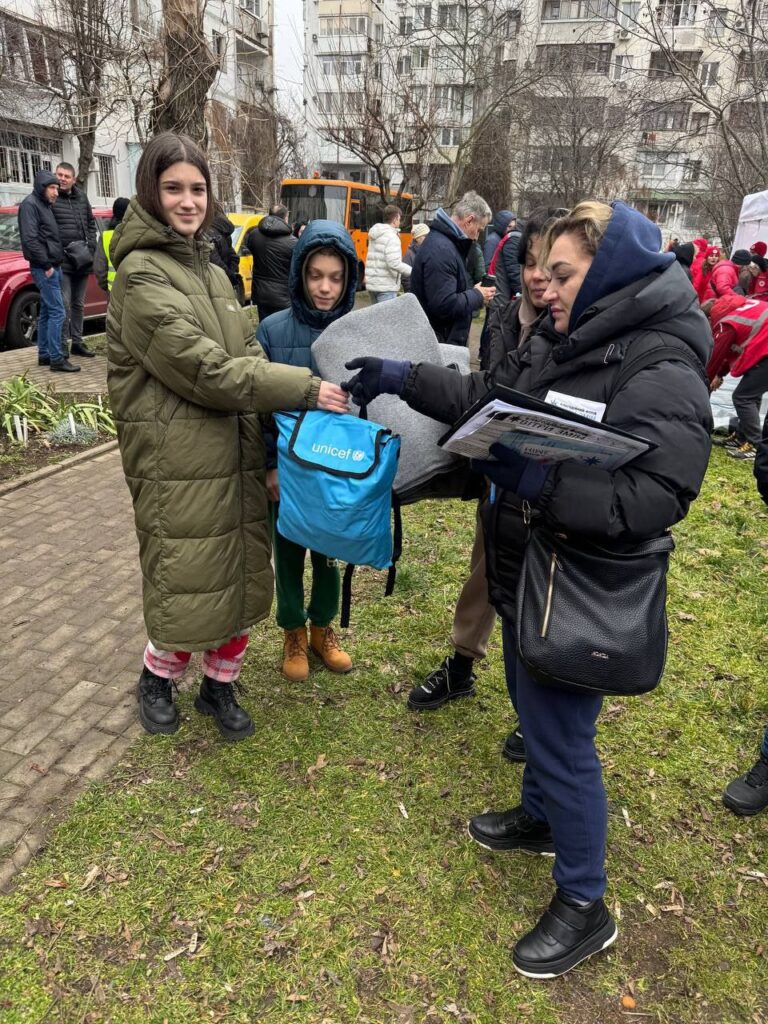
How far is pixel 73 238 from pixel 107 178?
22678 millimetres

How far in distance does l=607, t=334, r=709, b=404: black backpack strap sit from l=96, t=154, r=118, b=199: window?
3035 centimetres

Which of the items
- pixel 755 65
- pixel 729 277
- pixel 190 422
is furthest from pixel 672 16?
pixel 190 422

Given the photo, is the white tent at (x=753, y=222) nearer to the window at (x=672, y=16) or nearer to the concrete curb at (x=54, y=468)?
the window at (x=672, y=16)

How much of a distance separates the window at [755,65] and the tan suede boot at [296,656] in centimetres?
991

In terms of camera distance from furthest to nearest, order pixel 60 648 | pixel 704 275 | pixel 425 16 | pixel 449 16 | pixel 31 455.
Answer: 1. pixel 425 16
2. pixel 449 16
3. pixel 704 275
4. pixel 31 455
5. pixel 60 648

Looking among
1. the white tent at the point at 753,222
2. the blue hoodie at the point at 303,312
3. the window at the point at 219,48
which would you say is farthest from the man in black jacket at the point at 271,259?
the blue hoodie at the point at 303,312

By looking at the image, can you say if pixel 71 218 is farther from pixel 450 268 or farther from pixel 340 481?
pixel 340 481

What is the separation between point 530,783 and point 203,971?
1172 millimetres

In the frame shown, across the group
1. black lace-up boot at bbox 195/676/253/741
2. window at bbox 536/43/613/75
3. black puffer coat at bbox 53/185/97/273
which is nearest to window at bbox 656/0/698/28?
window at bbox 536/43/613/75

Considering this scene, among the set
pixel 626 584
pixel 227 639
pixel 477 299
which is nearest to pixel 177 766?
pixel 227 639

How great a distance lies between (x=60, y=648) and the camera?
3516mm

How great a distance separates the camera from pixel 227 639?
2732mm

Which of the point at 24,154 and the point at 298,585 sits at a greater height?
the point at 24,154

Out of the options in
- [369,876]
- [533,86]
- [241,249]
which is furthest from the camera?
[533,86]
